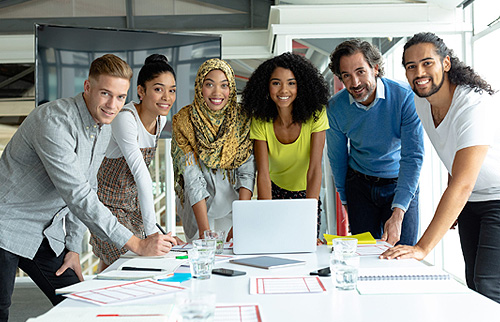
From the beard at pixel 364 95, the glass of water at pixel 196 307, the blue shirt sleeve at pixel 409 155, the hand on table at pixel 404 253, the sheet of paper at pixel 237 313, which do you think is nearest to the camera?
the glass of water at pixel 196 307

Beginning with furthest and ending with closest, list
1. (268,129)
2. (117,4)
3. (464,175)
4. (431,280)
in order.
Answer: (117,4) < (268,129) < (464,175) < (431,280)

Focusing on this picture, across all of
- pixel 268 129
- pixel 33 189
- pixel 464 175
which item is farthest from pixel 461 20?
pixel 33 189

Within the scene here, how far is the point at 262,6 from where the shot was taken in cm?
513

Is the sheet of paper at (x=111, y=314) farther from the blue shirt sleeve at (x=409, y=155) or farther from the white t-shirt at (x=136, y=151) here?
the blue shirt sleeve at (x=409, y=155)

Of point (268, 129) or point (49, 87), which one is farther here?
point (49, 87)

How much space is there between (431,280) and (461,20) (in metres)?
3.25

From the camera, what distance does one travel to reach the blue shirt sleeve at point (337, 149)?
2.76m

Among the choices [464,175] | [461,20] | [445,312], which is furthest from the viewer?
[461,20]

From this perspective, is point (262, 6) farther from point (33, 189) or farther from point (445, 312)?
point (445, 312)

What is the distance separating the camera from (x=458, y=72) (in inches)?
80.9

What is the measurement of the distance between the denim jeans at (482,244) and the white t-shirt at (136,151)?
132cm

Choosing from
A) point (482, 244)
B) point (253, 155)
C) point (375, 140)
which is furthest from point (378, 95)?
point (482, 244)

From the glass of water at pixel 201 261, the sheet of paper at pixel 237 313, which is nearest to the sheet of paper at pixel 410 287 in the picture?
the sheet of paper at pixel 237 313

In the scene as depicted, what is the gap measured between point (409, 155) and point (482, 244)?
2.15 ft
